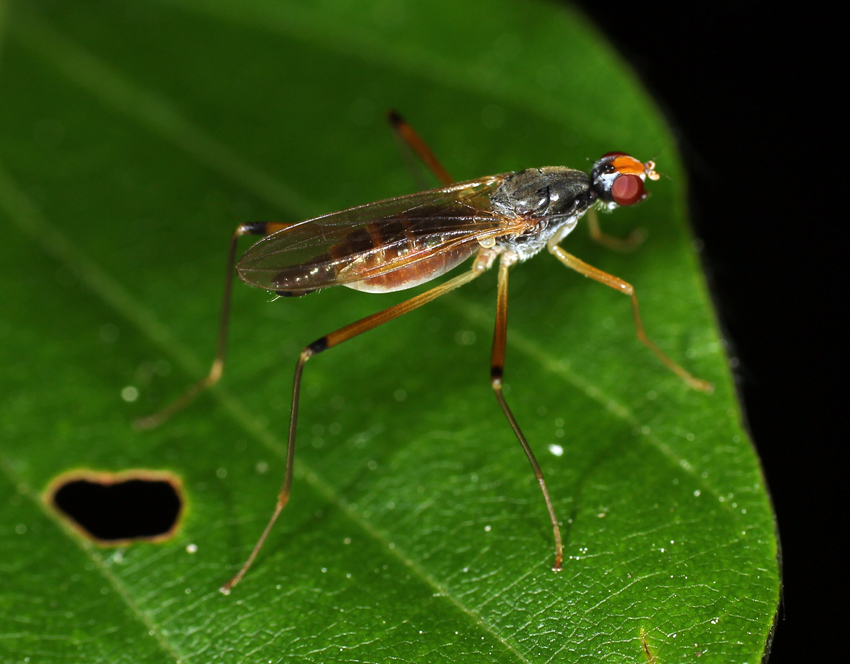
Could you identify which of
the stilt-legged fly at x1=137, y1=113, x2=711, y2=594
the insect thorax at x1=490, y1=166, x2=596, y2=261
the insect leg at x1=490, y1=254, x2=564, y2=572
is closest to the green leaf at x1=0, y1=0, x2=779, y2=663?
the insect leg at x1=490, y1=254, x2=564, y2=572

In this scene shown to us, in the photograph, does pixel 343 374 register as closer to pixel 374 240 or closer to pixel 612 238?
pixel 374 240

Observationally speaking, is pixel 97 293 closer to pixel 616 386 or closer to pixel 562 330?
pixel 562 330

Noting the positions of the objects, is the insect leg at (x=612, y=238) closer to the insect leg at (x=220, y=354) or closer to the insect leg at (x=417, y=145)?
the insect leg at (x=417, y=145)

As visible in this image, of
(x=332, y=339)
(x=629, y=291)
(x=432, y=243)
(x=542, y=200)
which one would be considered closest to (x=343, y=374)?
(x=332, y=339)

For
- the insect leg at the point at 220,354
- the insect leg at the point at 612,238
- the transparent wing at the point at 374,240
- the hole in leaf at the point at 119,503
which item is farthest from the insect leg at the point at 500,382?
the hole in leaf at the point at 119,503

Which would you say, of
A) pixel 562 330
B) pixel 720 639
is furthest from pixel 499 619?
pixel 562 330

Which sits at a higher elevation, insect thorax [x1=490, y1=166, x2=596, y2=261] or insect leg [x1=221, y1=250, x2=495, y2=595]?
insect thorax [x1=490, y1=166, x2=596, y2=261]

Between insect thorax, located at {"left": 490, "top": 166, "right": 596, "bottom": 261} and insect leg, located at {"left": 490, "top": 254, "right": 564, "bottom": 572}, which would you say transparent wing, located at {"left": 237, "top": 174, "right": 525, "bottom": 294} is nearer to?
insect thorax, located at {"left": 490, "top": 166, "right": 596, "bottom": 261}
